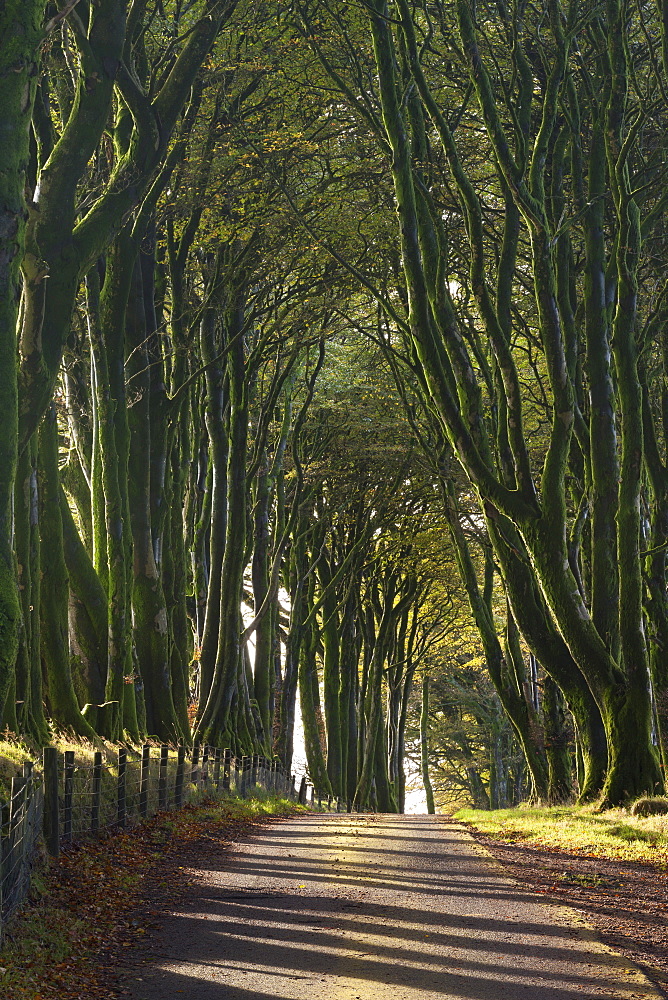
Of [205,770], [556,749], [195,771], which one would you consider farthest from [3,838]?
[556,749]

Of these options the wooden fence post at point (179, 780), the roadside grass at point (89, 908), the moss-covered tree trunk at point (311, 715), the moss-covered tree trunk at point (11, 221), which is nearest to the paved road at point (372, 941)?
the roadside grass at point (89, 908)

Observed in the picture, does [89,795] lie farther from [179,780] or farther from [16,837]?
[179,780]

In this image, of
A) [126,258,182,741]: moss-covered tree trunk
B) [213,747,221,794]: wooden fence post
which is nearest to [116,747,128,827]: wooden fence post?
[126,258,182,741]: moss-covered tree trunk

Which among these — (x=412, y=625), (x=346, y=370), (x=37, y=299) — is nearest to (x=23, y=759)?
(x=37, y=299)

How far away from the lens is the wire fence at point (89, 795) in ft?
21.4

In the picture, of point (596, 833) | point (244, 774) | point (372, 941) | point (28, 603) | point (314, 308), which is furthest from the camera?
A: point (314, 308)

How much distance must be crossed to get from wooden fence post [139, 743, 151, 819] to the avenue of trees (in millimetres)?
1114

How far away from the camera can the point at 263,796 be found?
76.1ft

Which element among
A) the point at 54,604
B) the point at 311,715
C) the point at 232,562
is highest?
the point at 232,562

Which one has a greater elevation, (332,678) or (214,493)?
(214,493)

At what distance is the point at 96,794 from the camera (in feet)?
33.1

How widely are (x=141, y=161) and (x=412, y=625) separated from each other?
99.2 feet

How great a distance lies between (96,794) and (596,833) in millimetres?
5471

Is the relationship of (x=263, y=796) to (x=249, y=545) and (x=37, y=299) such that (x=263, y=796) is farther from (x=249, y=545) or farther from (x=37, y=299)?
(x=37, y=299)
